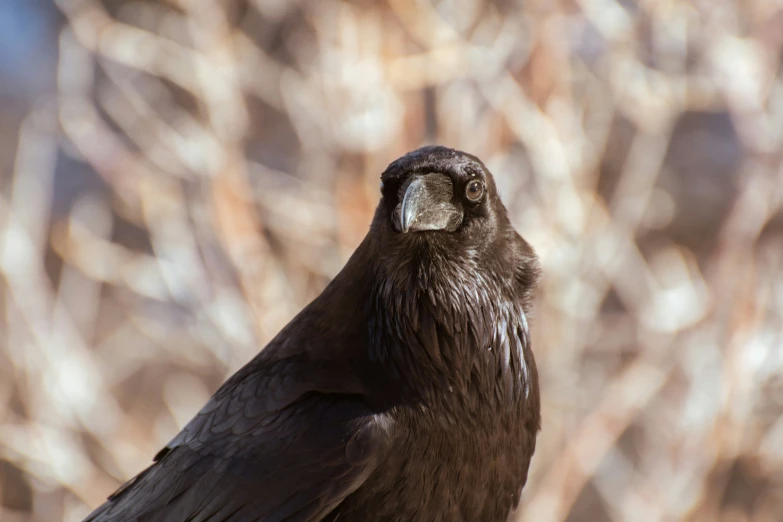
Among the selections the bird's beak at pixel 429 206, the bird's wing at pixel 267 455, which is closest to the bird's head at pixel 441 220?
the bird's beak at pixel 429 206

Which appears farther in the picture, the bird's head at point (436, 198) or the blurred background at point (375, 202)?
the blurred background at point (375, 202)

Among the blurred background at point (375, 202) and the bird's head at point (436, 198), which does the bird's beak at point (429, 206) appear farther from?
the blurred background at point (375, 202)

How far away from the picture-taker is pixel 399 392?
7.19 feet

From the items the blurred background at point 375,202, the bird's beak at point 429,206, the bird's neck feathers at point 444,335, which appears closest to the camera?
the bird's beak at point 429,206

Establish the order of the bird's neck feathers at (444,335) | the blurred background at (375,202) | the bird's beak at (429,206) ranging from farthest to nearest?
the blurred background at (375,202) < the bird's neck feathers at (444,335) < the bird's beak at (429,206)

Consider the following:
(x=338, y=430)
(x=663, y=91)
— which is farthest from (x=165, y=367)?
(x=338, y=430)

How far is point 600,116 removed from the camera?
580 centimetres

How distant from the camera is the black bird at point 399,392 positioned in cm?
212

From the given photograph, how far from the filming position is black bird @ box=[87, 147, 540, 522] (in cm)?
212

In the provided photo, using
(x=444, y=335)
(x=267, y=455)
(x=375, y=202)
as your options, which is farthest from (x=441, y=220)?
(x=375, y=202)

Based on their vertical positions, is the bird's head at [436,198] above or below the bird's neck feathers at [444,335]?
above

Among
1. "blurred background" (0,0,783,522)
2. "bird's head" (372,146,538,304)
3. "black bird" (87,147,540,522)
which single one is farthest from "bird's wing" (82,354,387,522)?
"blurred background" (0,0,783,522)

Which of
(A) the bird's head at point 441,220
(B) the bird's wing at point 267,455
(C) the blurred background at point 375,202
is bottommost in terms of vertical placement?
(B) the bird's wing at point 267,455

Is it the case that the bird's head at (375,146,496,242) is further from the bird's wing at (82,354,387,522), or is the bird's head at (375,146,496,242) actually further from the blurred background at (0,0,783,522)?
the blurred background at (0,0,783,522)
